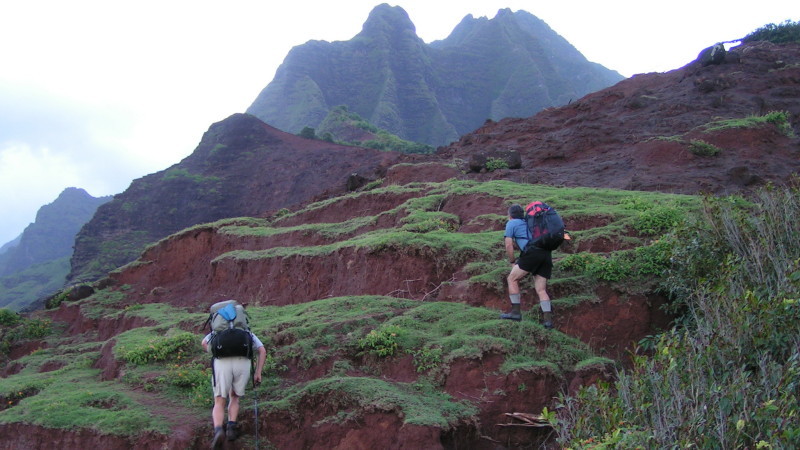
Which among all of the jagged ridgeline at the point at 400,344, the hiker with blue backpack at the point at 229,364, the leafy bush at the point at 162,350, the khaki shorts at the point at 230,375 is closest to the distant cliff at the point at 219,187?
the jagged ridgeline at the point at 400,344

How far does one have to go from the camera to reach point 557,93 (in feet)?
242

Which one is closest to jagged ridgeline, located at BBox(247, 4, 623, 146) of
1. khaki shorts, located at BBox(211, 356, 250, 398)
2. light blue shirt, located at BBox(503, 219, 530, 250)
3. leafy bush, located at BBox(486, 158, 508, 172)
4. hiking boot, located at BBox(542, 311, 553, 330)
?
leafy bush, located at BBox(486, 158, 508, 172)

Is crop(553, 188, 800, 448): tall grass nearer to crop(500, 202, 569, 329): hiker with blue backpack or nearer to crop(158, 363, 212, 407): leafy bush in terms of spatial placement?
crop(500, 202, 569, 329): hiker with blue backpack

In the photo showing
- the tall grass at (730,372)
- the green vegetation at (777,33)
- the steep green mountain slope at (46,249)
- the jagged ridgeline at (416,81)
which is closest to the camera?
the tall grass at (730,372)

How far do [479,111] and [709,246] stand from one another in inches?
2709

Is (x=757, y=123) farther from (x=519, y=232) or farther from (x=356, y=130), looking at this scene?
(x=356, y=130)

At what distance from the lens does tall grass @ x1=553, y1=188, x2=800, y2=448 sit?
3660mm

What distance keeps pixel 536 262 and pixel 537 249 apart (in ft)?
0.54

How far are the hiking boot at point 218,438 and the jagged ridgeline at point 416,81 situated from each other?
59292 mm

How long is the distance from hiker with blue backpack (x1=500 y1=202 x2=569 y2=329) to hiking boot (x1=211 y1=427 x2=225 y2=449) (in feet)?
11.8

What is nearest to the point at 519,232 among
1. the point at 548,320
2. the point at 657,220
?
the point at 548,320

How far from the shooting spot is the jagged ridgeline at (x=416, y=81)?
68625 millimetres

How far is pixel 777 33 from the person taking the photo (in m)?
29.6

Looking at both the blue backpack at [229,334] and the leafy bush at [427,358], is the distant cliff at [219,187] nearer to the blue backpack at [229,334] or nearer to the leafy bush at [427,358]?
the leafy bush at [427,358]
